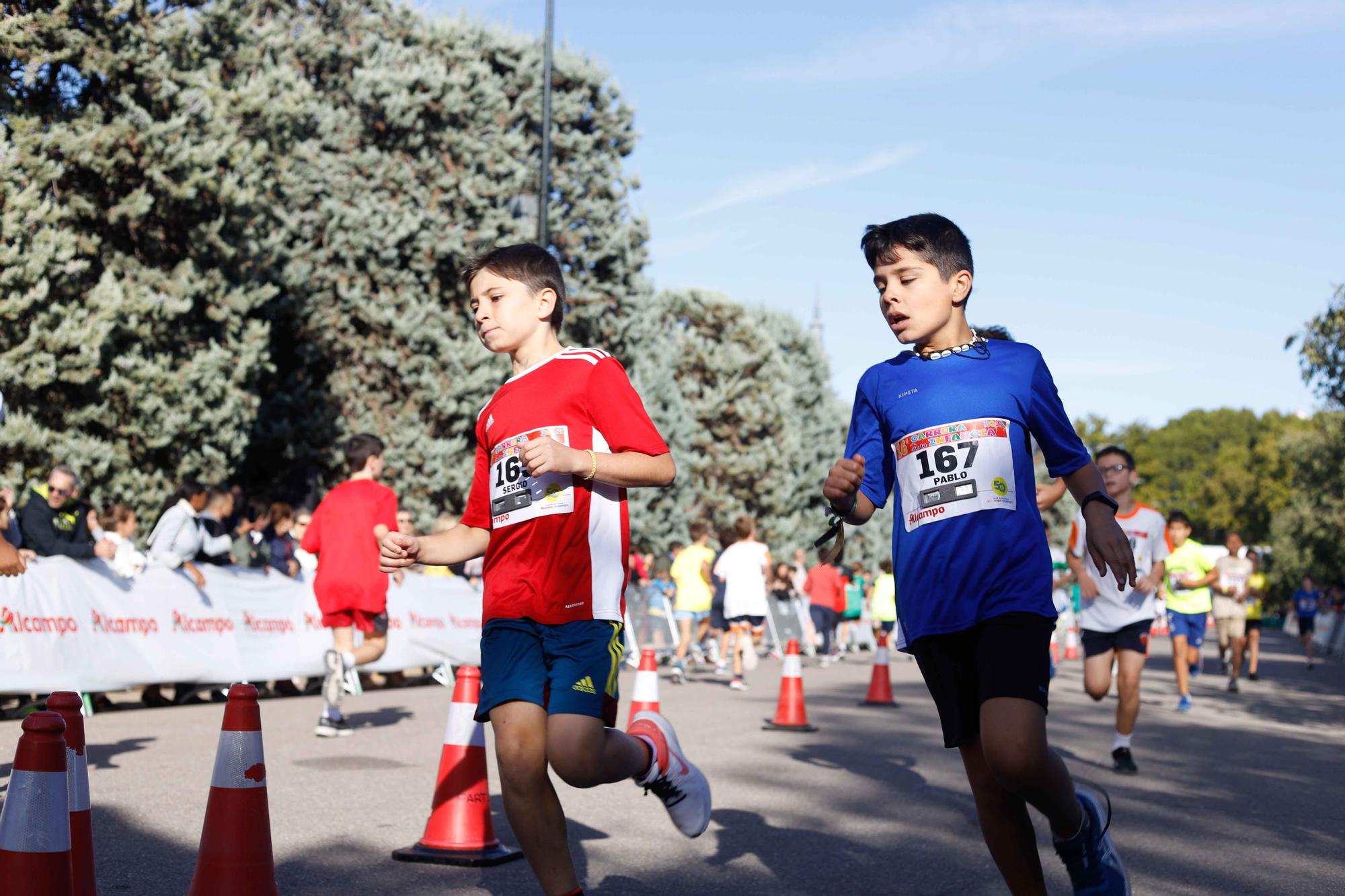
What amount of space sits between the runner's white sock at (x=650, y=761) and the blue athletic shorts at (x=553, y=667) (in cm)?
62

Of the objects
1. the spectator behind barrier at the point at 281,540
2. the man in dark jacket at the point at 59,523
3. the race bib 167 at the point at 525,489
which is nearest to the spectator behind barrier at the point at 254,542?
the spectator behind barrier at the point at 281,540

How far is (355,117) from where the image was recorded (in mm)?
23453

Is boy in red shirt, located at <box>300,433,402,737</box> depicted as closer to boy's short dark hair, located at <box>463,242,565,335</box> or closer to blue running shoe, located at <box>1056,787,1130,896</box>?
boy's short dark hair, located at <box>463,242,565,335</box>

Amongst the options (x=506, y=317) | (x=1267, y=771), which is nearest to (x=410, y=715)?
(x=1267, y=771)

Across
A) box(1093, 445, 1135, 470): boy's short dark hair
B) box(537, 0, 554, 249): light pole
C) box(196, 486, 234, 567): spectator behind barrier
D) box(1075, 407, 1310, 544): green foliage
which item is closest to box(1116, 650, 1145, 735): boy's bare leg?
box(1093, 445, 1135, 470): boy's short dark hair

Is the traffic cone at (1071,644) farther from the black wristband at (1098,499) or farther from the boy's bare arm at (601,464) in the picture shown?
the boy's bare arm at (601,464)

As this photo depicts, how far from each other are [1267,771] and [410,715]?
6833 millimetres

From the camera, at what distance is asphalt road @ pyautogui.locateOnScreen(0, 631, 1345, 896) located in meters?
5.65

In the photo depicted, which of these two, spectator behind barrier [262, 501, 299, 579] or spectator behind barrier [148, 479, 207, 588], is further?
spectator behind barrier [262, 501, 299, 579]

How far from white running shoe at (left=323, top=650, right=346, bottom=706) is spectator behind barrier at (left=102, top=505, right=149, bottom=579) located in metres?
2.87

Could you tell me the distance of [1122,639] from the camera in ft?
31.1

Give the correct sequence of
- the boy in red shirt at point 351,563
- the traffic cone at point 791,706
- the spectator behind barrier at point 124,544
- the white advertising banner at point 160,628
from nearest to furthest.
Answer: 1. the boy in red shirt at point 351,563
2. the white advertising banner at point 160,628
3. the traffic cone at point 791,706
4. the spectator behind barrier at point 124,544

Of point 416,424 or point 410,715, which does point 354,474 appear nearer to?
point 410,715

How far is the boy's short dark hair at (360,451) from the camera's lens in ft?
33.9
